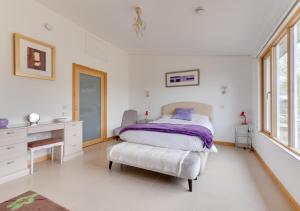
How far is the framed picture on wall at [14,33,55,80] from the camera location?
279 centimetres

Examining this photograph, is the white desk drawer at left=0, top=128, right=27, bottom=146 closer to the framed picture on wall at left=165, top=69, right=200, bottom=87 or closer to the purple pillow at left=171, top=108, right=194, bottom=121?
the purple pillow at left=171, top=108, right=194, bottom=121

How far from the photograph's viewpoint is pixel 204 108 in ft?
15.6

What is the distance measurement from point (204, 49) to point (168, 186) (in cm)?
347

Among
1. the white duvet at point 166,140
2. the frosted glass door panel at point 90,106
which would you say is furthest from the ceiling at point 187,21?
the white duvet at point 166,140

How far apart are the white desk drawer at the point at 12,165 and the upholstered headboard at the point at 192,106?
12.2 ft

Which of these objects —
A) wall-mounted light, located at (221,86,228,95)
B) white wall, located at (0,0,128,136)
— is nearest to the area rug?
white wall, located at (0,0,128,136)

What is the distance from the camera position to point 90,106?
14.5 feet

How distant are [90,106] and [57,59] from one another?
141cm

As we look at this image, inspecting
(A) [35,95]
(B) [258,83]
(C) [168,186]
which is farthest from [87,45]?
(B) [258,83]

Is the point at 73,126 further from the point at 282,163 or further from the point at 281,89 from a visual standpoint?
the point at 281,89

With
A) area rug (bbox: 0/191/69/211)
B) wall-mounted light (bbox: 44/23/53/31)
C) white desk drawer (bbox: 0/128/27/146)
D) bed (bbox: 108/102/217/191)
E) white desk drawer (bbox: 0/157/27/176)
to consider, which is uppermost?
wall-mounted light (bbox: 44/23/53/31)

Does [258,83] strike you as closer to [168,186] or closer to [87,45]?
[168,186]

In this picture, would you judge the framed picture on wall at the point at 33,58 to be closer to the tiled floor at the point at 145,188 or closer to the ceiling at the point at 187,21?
the ceiling at the point at 187,21

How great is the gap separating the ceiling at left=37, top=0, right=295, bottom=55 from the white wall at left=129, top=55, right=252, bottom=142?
0.41 meters
